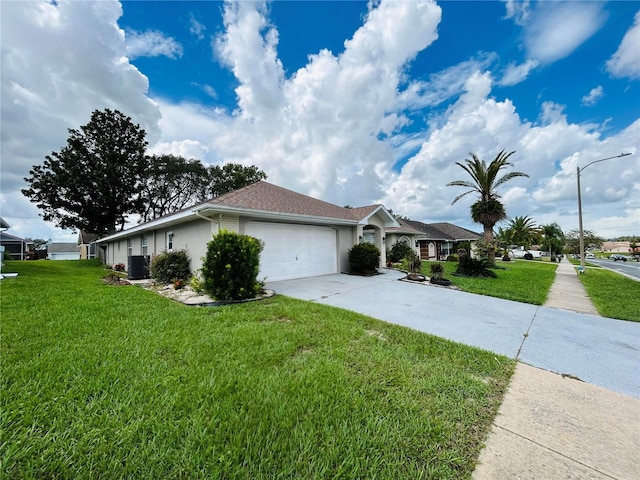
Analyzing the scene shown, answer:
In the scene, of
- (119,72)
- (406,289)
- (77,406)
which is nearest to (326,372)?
(77,406)

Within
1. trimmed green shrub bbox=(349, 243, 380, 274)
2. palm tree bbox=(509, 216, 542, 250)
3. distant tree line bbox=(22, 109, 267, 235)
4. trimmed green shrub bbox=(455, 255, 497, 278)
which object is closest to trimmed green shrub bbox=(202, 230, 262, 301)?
trimmed green shrub bbox=(349, 243, 380, 274)

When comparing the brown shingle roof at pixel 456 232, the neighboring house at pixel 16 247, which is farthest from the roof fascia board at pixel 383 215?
the neighboring house at pixel 16 247

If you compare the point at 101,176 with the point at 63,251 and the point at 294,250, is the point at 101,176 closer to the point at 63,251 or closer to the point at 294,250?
the point at 294,250

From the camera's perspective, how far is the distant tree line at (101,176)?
71.2ft

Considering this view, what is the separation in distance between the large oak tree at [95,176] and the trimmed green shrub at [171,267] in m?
18.9

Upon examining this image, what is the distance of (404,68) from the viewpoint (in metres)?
10.9

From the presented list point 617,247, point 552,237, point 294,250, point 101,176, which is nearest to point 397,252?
point 294,250

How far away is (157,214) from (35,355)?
103 feet

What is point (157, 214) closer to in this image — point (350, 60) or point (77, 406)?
point (350, 60)

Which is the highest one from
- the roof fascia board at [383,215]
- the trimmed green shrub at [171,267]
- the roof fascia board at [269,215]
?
the roof fascia board at [383,215]

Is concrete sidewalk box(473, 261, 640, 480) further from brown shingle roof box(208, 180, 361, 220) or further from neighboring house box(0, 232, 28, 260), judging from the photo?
neighboring house box(0, 232, 28, 260)

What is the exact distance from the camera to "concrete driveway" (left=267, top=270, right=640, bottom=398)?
3410mm

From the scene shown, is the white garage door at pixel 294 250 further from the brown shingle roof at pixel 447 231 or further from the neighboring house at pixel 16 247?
the neighboring house at pixel 16 247

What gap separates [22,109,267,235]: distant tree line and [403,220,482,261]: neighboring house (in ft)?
88.4
